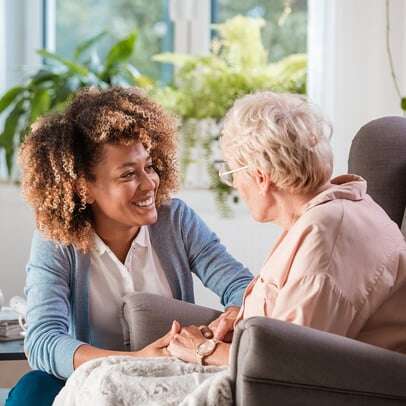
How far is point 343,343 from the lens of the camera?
1.93m

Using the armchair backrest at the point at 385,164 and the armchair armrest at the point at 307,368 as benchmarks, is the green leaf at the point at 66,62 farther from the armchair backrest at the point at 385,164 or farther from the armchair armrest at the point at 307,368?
A: the armchair armrest at the point at 307,368

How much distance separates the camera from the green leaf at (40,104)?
404cm

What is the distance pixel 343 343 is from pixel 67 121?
0.94 meters

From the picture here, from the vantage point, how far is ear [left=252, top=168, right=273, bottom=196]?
2145 mm

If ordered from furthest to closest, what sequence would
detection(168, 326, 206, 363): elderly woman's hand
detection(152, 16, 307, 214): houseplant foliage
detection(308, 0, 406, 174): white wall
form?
detection(152, 16, 307, 214): houseplant foliage → detection(308, 0, 406, 174): white wall → detection(168, 326, 206, 363): elderly woman's hand

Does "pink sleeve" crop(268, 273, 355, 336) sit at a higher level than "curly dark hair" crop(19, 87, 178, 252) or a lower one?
lower

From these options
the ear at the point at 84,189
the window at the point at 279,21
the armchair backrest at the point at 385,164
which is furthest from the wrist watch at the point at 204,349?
the window at the point at 279,21

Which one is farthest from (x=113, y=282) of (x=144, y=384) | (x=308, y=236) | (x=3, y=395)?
(x=3, y=395)

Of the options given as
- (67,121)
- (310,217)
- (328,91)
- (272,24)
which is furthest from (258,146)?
(272,24)

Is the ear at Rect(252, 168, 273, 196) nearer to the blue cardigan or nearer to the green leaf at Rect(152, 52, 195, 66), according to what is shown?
the blue cardigan

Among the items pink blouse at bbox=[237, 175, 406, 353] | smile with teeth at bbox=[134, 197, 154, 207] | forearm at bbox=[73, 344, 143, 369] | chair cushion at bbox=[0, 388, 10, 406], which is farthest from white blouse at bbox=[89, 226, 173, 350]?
chair cushion at bbox=[0, 388, 10, 406]

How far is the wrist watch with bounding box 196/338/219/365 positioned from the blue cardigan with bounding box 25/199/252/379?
0.28 metres

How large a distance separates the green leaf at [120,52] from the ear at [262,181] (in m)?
2.11

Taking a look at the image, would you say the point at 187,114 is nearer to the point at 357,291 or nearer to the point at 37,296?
the point at 37,296
